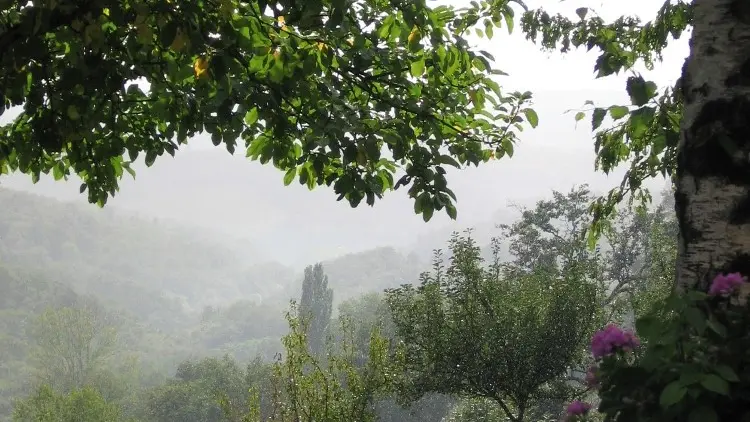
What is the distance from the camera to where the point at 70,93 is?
12.8 ft

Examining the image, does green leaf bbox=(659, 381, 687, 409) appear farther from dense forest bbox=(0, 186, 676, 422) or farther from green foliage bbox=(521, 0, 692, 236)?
dense forest bbox=(0, 186, 676, 422)

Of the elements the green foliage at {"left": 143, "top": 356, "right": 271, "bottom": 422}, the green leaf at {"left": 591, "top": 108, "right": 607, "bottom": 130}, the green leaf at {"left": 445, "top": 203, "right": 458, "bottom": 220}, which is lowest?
the green foliage at {"left": 143, "top": 356, "right": 271, "bottom": 422}

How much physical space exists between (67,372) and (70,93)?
79985 mm

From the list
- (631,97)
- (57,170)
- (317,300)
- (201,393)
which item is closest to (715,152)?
(631,97)

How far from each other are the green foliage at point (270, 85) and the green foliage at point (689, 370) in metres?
2.20

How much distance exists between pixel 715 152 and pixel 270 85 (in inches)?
105

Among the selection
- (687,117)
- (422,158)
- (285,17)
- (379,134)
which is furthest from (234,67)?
(687,117)

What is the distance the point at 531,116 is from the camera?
4496 mm

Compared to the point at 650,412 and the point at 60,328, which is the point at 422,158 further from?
the point at 60,328

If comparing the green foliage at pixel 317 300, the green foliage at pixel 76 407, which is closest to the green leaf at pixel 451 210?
the green foliage at pixel 76 407

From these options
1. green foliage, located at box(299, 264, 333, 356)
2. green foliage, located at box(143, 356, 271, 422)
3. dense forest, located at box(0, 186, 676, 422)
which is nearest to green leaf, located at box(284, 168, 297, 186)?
dense forest, located at box(0, 186, 676, 422)

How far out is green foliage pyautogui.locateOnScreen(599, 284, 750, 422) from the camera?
4.98ft

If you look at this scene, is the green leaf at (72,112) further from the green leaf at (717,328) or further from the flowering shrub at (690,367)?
the green leaf at (717,328)

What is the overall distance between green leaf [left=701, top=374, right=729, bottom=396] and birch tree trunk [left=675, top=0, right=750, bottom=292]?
2.05ft
